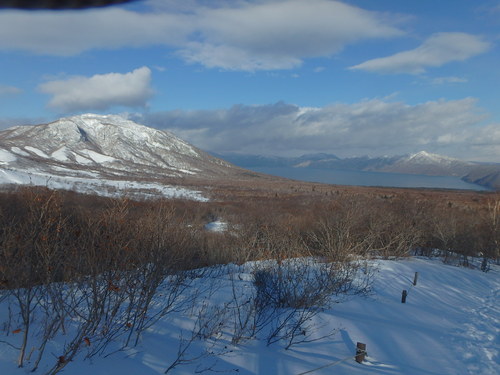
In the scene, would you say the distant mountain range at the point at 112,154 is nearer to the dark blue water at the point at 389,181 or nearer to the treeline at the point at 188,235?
the dark blue water at the point at 389,181

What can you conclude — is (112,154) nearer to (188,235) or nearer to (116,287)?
(188,235)

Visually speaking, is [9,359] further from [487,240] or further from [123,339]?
[487,240]

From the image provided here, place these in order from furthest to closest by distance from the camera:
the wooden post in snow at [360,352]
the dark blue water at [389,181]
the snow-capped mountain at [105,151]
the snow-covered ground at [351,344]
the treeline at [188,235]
→ 1. the dark blue water at [389,181]
2. the snow-capped mountain at [105,151]
3. the wooden post in snow at [360,352]
4. the snow-covered ground at [351,344]
5. the treeline at [188,235]

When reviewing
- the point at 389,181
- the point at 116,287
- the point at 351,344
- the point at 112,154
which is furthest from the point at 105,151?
the point at 351,344

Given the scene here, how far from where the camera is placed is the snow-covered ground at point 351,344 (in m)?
4.61

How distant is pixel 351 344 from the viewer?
6.28 meters

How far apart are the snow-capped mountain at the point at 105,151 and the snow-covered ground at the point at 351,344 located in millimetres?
56656

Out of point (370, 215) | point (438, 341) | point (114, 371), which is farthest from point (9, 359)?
point (370, 215)

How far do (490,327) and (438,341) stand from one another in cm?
215

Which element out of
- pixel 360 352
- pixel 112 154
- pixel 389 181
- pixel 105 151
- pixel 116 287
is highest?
pixel 389 181

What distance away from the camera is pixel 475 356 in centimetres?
642

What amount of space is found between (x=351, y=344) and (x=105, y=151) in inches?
4404

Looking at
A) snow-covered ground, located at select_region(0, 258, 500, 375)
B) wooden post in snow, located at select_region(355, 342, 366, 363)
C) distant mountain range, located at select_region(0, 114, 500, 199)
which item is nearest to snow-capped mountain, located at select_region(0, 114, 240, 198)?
distant mountain range, located at select_region(0, 114, 500, 199)

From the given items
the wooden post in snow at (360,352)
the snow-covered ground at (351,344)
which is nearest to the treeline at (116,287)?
the snow-covered ground at (351,344)
